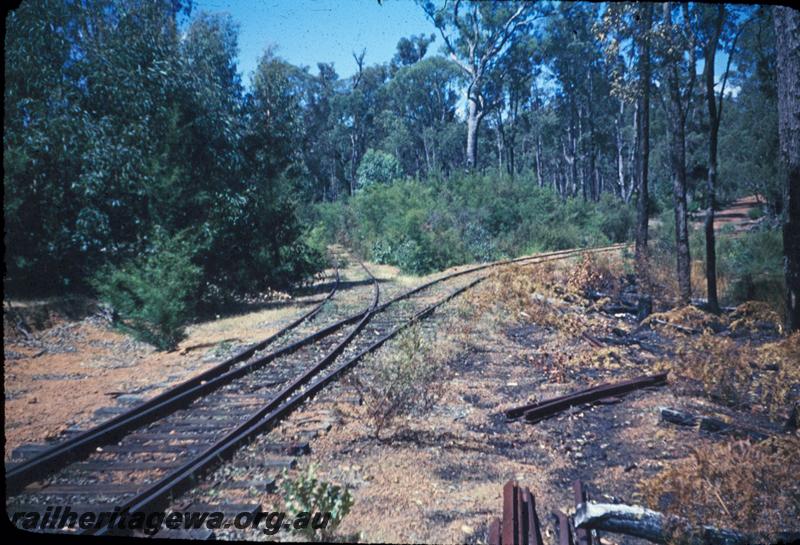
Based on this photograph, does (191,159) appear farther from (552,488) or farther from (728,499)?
(728,499)

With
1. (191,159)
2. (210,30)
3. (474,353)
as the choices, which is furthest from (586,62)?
(474,353)

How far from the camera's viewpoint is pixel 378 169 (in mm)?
43219

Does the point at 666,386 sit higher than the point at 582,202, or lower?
lower

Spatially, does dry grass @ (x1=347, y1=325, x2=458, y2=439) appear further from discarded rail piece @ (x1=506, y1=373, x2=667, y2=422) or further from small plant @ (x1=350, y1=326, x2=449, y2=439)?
discarded rail piece @ (x1=506, y1=373, x2=667, y2=422)

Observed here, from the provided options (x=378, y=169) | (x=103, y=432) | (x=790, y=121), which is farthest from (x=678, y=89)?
(x=378, y=169)

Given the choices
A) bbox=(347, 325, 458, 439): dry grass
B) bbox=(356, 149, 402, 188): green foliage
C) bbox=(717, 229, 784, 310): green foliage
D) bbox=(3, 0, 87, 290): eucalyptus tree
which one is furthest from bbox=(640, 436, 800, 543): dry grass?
bbox=(356, 149, 402, 188): green foliage

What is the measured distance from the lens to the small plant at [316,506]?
343 cm

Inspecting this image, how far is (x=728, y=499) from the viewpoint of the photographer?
3.64m

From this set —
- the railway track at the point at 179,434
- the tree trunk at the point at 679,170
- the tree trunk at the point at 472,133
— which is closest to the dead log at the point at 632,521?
the railway track at the point at 179,434

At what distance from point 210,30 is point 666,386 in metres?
19.5

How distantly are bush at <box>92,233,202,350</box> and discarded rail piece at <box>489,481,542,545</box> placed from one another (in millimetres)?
7919

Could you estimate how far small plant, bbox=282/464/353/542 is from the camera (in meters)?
3.43

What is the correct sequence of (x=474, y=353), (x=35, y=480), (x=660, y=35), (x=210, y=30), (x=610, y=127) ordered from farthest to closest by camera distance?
(x=610, y=127), (x=210, y=30), (x=660, y=35), (x=474, y=353), (x=35, y=480)

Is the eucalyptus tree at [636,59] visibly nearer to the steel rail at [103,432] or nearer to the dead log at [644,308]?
the dead log at [644,308]
